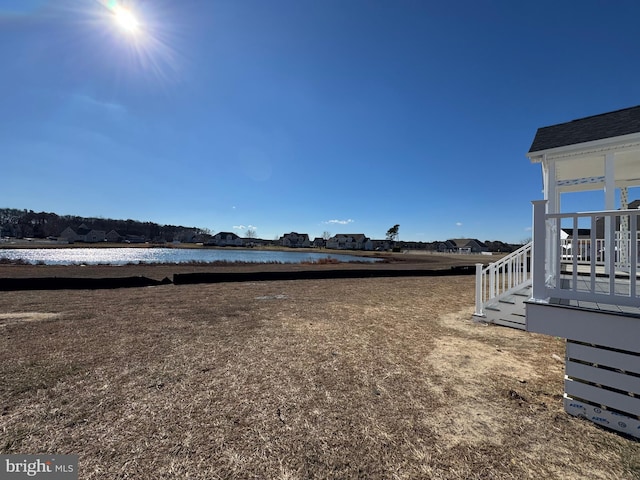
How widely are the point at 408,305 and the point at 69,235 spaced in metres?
104

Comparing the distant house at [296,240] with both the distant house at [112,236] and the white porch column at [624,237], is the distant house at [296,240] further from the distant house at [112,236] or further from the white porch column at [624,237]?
the white porch column at [624,237]

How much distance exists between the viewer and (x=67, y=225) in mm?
84875

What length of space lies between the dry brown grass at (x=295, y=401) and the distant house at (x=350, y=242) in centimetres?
8499

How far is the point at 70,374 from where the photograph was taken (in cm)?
345

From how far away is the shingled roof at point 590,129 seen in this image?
4724 mm

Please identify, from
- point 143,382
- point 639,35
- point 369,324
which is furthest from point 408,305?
point 639,35

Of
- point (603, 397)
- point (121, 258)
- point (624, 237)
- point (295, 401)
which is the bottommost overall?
point (121, 258)

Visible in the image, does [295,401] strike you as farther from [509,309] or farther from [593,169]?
[593,169]

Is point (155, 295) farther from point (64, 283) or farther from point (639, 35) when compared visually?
point (639, 35)

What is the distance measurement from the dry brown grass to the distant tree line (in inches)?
4198

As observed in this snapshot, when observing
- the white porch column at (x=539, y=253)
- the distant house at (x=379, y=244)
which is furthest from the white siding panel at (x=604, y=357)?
the distant house at (x=379, y=244)

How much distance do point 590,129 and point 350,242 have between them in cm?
8581

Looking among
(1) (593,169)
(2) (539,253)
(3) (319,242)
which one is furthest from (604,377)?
(3) (319,242)

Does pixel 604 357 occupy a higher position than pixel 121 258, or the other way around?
pixel 604 357
